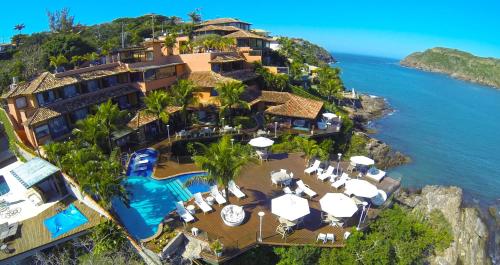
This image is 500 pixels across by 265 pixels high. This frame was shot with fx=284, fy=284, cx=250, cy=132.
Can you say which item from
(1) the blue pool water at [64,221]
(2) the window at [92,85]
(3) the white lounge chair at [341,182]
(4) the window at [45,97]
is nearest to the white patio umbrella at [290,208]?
(3) the white lounge chair at [341,182]

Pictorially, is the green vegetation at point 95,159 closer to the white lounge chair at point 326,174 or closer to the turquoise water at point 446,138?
the white lounge chair at point 326,174

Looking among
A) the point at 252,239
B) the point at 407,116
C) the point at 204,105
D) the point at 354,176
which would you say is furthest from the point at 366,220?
the point at 407,116

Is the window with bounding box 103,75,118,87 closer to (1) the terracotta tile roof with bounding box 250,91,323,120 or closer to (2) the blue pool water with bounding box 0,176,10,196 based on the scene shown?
(2) the blue pool water with bounding box 0,176,10,196

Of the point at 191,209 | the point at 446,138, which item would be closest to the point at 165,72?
the point at 191,209

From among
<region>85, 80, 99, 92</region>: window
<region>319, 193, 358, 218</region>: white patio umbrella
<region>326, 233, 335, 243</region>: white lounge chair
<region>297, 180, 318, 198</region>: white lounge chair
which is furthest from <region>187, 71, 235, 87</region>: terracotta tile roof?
<region>326, 233, 335, 243</region>: white lounge chair

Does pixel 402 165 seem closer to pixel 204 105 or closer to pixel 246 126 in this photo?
pixel 246 126

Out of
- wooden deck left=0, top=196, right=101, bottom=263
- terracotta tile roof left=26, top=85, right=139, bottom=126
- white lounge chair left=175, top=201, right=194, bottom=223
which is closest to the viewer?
wooden deck left=0, top=196, right=101, bottom=263
